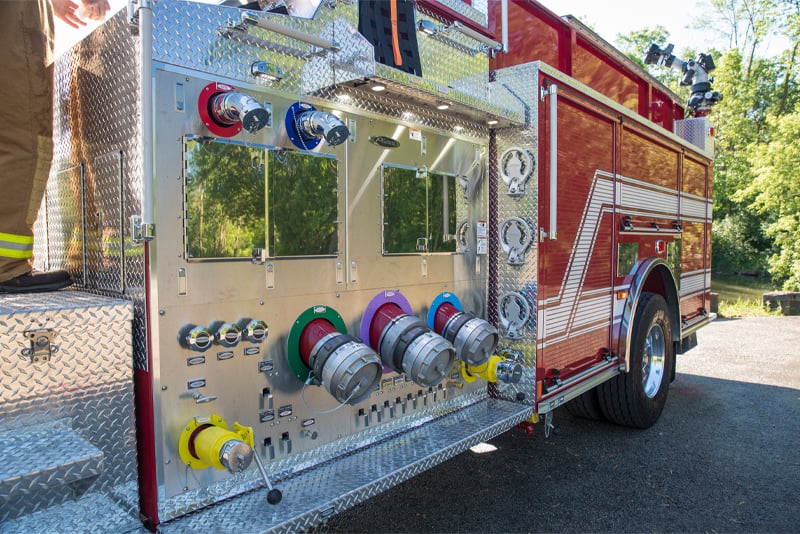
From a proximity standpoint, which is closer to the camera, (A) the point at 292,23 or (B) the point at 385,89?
(A) the point at 292,23

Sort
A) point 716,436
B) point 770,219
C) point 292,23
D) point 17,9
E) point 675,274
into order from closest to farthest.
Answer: point 17,9, point 292,23, point 716,436, point 675,274, point 770,219

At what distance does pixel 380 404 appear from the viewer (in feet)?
9.69

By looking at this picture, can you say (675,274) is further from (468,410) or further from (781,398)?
(468,410)

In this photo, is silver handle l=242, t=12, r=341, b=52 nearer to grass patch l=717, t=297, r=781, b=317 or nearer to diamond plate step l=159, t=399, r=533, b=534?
diamond plate step l=159, t=399, r=533, b=534

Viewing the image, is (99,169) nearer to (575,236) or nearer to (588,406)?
(575,236)

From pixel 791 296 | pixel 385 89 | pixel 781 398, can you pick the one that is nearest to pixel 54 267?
pixel 385 89

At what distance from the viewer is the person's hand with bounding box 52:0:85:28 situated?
2805mm

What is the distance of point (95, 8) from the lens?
107 inches

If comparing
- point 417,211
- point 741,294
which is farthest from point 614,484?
point 741,294

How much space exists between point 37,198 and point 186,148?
64 centimetres

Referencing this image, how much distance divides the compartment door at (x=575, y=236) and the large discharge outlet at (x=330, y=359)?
1.45 metres

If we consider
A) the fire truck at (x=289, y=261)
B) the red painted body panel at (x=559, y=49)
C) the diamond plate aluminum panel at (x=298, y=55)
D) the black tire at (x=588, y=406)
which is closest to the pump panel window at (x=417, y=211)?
the fire truck at (x=289, y=261)

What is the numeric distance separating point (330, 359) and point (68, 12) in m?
2.19

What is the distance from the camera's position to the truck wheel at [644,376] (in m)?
4.68
